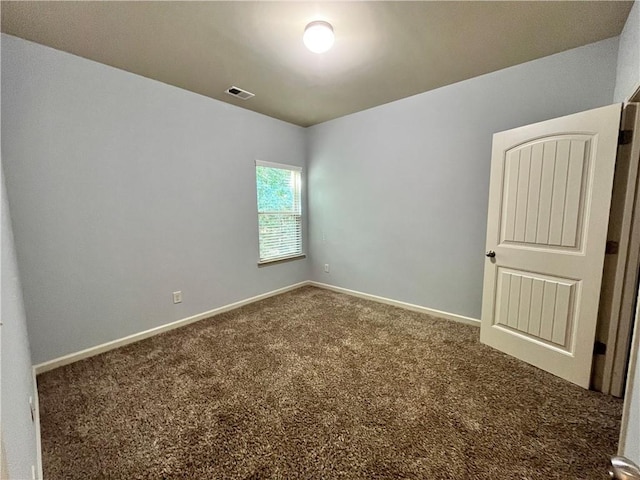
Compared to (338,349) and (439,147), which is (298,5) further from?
(338,349)

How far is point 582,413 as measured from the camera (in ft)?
5.40

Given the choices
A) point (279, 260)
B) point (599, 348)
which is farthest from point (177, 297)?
point (599, 348)

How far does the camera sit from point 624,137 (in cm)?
175

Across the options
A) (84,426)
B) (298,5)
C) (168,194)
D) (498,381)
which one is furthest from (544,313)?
(168,194)

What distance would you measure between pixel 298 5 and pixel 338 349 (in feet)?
8.66

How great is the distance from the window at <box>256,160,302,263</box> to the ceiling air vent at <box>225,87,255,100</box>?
80 centimetres

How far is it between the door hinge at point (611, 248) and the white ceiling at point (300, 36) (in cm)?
153

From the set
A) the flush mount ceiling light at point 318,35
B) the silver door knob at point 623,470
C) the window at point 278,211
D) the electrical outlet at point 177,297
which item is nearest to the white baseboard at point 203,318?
the electrical outlet at point 177,297

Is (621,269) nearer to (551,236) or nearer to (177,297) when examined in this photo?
(551,236)

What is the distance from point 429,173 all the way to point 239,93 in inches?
91.7

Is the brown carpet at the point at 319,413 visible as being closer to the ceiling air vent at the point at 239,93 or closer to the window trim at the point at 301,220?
the window trim at the point at 301,220

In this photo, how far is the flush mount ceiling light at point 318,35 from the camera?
184 cm

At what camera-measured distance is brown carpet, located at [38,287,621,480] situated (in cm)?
133

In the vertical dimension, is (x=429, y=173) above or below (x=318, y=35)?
below
